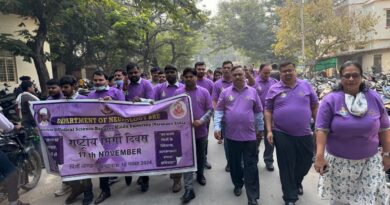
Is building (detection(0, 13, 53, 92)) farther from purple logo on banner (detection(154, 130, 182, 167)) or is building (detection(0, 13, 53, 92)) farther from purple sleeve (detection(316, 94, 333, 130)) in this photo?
purple sleeve (detection(316, 94, 333, 130))

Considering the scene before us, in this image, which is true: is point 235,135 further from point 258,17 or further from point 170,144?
point 258,17

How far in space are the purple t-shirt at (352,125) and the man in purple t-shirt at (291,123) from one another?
89cm

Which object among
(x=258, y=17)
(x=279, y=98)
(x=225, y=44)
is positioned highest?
(x=258, y=17)

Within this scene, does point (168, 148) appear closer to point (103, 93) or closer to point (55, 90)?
point (103, 93)

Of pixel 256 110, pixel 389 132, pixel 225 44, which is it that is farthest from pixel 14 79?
pixel 225 44

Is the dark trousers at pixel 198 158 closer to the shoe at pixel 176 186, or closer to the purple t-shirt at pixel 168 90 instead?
the shoe at pixel 176 186

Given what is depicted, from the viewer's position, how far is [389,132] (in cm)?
→ 310

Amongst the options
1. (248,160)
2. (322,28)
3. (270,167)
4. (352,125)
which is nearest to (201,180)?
(248,160)

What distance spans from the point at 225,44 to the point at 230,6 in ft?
15.0

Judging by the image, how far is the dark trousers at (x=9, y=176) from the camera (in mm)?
4234

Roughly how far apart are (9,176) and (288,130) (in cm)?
359

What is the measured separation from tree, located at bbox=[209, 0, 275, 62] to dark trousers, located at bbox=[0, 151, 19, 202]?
3550cm

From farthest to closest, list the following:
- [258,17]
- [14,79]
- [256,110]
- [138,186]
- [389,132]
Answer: [258,17] < [14,79] < [138,186] < [256,110] < [389,132]

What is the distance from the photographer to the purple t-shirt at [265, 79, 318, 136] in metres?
4.04
